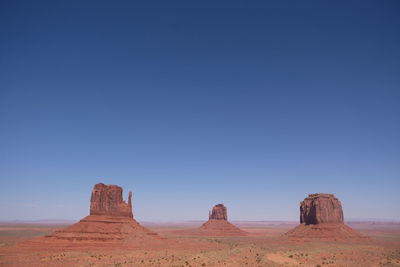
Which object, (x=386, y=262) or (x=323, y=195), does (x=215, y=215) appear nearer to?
(x=323, y=195)

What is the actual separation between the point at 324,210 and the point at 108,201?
66.2 m

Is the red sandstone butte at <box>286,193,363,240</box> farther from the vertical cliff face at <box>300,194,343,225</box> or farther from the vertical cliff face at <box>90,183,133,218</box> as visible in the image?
the vertical cliff face at <box>90,183,133,218</box>

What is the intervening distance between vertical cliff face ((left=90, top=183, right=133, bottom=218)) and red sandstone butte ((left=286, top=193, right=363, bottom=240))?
54.5 metres

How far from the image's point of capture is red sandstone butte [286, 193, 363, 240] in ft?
283

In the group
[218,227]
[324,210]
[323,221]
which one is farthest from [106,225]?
[218,227]

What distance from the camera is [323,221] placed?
92188 mm

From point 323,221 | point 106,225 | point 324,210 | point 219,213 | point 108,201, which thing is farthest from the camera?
point 219,213

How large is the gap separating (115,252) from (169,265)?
57.5 feet

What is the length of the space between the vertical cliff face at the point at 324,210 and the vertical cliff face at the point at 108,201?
195 feet

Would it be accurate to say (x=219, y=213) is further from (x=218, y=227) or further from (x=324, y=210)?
(x=324, y=210)

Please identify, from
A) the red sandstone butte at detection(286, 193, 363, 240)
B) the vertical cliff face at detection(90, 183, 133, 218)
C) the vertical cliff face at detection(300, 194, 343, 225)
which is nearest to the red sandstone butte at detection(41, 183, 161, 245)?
the vertical cliff face at detection(90, 183, 133, 218)

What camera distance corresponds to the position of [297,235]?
91000mm

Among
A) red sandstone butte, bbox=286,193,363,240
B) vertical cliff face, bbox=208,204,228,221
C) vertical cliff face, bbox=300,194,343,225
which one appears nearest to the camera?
red sandstone butte, bbox=286,193,363,240

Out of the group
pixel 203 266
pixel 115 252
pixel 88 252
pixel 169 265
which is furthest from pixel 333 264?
pixel 88 252
